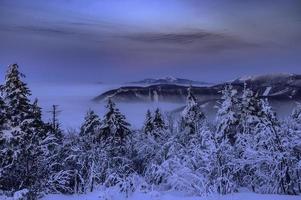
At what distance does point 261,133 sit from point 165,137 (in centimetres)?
1371

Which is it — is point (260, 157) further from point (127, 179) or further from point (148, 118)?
point (148, 118)

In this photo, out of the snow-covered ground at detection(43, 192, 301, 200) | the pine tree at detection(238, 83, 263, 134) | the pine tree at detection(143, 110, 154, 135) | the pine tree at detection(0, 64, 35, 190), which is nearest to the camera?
the snow-covered ground at detection(43, 192, 301, 200)

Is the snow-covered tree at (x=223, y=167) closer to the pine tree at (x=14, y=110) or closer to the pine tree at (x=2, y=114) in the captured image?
the pine tree at (x=14, y=110)

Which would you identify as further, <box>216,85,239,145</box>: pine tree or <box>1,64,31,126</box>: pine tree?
<box>216,85,239,145</box>: pine tree

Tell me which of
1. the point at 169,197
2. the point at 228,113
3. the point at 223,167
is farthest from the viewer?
the point at 228,113

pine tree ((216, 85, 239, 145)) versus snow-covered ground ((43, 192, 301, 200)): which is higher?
pine tree ((216, 85, 239, 145))

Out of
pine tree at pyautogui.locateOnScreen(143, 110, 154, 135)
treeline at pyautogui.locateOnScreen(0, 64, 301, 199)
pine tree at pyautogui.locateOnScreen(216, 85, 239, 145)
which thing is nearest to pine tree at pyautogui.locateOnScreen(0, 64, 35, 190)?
treeline at pyautogui.locateOnScreen(0, 64, 301, 199)

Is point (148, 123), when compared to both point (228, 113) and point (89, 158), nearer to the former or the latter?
point (228, 113)

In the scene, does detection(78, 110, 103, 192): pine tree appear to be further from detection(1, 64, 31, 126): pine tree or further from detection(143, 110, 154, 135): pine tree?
detection(143, 110, 154, 135): pine tree

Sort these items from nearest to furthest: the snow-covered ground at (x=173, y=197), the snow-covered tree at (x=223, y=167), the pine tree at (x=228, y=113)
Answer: the snow-covered ground at (x=173, y=197) → the snow-covered tree at (x=223, y=167) → the pine tree at (x=228, y=113)

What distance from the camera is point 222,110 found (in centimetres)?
3922

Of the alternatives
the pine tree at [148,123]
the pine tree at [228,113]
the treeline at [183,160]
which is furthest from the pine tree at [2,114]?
the pine tree at [148,123]

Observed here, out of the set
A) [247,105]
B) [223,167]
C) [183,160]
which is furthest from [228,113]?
[223,167]

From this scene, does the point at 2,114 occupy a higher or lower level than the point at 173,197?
higher
